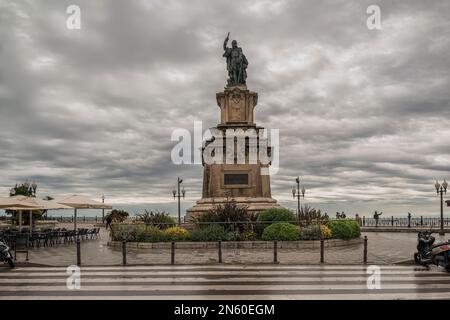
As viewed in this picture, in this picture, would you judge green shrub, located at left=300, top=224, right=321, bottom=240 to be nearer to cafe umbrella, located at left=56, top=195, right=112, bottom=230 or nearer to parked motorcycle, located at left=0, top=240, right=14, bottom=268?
parked motorcycle, located at left=0, top=240, right=14, bottom=268

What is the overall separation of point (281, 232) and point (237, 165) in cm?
943

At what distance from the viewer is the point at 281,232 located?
2205 centimetres

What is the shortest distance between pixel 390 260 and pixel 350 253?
234 cm

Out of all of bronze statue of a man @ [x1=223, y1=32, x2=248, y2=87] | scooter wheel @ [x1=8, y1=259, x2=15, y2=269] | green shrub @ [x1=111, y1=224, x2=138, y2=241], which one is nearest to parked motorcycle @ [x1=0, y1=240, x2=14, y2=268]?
scooter wheel @ [x1=8, y1=259, x2=15, y2=269]

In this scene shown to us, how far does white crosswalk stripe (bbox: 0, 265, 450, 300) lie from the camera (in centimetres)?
1067

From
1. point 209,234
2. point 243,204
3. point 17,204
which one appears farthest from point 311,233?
point 17,204

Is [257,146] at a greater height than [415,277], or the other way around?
[257,146]

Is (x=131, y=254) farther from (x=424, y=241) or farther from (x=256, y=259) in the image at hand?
(x=424, y=241)

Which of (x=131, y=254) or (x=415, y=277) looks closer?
(x=415, y=277)

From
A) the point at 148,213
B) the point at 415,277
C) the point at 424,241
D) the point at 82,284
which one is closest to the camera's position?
the point at 82,284

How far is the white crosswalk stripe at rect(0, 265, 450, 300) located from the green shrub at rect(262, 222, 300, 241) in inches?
263

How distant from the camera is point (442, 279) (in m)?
12.9
